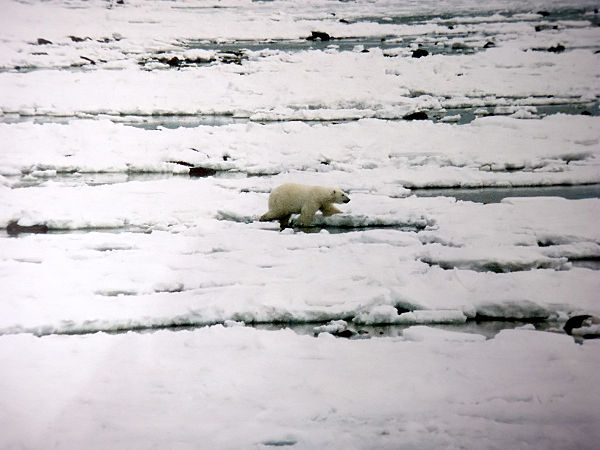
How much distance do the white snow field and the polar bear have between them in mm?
127

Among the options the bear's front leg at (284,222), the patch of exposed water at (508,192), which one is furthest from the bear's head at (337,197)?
the patch of exposed water at (508,192)

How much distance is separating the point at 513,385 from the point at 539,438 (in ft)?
1.16

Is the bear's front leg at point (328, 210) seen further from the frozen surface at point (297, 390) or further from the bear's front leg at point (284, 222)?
the frozen surface at point (297, 390)

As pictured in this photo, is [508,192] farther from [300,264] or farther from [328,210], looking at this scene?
[300,264]

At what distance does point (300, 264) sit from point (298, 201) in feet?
2.43

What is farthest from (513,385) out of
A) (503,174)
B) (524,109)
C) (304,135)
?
(524,109)

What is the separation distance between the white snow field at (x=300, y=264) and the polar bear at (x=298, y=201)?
0.42 ft

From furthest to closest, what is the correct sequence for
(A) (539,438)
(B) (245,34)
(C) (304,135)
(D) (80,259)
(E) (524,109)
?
(B) (245,34) → (E) (524,109) → (C) (304,135) → (D) (80,259) → (A) (539,438)

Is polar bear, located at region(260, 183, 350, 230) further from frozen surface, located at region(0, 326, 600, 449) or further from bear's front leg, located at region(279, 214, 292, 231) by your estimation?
frozen surface, located at region(0, 326, 600, 449)

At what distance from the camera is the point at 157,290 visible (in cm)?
353

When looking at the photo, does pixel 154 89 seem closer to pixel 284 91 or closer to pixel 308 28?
pixel 284 91

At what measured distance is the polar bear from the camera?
437 cm

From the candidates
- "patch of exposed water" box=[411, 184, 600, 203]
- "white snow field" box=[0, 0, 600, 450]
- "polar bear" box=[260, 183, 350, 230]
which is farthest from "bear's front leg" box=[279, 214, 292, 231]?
"patch of exposed water" box=[411, 184, 600, 203]

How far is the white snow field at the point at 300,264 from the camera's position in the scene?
8.00 ft
